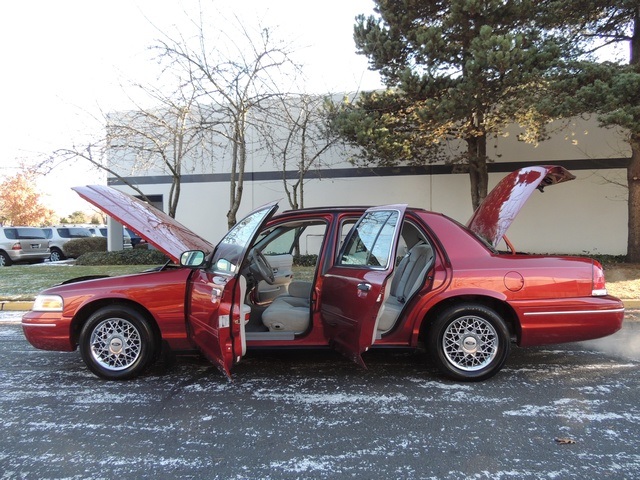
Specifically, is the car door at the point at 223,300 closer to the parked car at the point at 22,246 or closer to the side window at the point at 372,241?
the side window at the point at 372,241

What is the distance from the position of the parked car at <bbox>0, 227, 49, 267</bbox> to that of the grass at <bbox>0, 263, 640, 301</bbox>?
4.46m

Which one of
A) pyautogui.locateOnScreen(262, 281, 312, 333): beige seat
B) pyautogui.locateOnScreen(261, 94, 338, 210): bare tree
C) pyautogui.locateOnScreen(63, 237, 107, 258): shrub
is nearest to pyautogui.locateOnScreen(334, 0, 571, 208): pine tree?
pyautogui.locateOnScreen(261, 94, 338, 210): bare tree

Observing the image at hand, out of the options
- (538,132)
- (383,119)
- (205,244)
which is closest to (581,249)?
(538,132)

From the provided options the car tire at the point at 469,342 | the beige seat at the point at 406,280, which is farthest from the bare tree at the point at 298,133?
the car tire at the point at 469,342

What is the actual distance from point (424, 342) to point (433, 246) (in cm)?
92

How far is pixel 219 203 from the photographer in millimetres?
16578

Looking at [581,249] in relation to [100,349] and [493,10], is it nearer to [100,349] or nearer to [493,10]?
[493,10]

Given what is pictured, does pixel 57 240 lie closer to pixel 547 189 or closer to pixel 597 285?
pixel 547 189

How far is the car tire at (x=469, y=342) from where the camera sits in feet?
13.6

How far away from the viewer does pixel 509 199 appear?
189 inches

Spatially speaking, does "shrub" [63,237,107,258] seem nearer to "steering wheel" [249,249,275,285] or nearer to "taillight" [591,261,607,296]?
"steering wheel" [249,249,275,285]

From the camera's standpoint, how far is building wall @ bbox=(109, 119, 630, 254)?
14.0 m

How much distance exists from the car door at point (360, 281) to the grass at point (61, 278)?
287 cm

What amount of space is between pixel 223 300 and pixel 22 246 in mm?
18036
